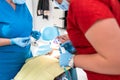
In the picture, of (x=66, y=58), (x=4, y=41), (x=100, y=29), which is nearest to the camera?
(x=100, y=29)

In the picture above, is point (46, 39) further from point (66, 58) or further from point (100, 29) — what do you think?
point (100, 29)

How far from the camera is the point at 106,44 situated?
2.36ft

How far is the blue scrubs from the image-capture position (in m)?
1.50

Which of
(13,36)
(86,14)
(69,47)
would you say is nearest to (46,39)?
(13,36)

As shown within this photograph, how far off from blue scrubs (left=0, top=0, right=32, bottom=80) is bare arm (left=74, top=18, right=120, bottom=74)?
863 millimetres

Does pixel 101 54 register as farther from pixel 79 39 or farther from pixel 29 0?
pixel 29 0

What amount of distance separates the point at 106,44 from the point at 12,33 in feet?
3.12

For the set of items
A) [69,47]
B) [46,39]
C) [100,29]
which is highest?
[100,29]

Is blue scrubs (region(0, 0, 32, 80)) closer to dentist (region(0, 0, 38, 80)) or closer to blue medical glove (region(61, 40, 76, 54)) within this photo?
dentist (region(0, 0, 38, 80))

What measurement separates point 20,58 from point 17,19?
304 mm

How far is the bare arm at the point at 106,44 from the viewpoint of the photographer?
27.7 inches

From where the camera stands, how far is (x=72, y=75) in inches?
54.6

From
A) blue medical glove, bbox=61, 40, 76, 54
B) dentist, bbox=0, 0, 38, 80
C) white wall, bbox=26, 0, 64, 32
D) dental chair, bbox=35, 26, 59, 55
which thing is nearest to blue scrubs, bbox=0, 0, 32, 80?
dentist, bbox=0, 0, 38, 80

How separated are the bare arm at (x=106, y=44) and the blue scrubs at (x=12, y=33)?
863 millimetres
